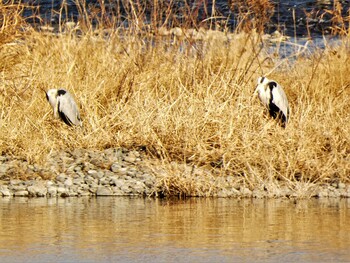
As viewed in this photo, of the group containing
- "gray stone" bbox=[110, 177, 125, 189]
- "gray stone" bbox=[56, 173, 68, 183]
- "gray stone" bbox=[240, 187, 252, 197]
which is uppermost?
"gray stone" bbox=[56, 173, 68, 183]

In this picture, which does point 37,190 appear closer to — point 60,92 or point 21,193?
point 21,193

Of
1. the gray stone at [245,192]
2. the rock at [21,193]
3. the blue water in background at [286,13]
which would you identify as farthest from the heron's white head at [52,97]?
the blue water in background at [286,13]

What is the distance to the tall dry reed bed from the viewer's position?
8758 mm

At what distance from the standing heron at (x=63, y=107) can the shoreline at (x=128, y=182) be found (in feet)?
3.04

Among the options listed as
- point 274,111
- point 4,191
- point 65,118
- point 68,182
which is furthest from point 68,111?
point 274,111

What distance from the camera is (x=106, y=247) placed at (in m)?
6.06

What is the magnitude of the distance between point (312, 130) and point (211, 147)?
38.8 inches

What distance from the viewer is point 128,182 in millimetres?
8523

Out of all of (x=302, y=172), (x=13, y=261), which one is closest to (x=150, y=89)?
(x=302, y=172)

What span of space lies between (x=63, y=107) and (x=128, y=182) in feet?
4.98

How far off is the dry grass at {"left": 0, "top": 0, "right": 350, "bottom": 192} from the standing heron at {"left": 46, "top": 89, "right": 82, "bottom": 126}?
0.40ft

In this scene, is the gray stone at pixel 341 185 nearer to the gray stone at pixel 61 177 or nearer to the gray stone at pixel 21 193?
the gray stone at pixel 61 177

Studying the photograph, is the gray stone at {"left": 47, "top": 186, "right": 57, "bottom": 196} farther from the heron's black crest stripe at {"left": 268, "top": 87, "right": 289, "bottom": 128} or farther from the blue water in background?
the blue water in background

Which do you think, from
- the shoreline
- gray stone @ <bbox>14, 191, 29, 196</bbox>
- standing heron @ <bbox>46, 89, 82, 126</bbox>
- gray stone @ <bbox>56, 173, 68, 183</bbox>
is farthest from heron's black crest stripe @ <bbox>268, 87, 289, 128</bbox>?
gray stone @ <bbox>14, 191, 29, 196</bbox>
